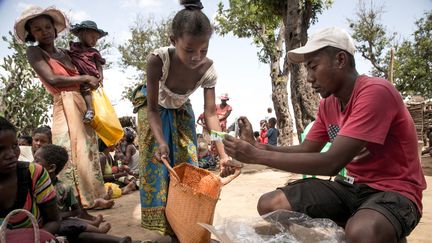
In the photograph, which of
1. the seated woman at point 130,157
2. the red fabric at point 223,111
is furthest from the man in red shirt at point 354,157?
the red fabric at point 223,111

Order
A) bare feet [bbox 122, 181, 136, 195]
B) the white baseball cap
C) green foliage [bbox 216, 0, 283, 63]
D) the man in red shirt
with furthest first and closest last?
green foliage [bbox 216, 0, 283, 63], bare feet [bbox 122, 181, 136, 195], the white baseball cap, the man in red shirt

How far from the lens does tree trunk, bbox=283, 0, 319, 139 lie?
590cm

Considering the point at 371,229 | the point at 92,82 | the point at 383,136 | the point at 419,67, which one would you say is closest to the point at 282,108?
the point at 92,82

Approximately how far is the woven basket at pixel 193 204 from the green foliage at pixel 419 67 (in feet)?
63.7

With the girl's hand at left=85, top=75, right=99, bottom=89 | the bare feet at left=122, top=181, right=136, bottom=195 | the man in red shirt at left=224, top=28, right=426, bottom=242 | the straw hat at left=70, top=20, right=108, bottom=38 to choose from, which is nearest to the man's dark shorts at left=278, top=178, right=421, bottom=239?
the man in red shirt at left=224, top=28, right=426, bottom=242

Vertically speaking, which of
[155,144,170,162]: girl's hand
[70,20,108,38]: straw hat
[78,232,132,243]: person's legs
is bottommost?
[78,232,132,243]: person's legs

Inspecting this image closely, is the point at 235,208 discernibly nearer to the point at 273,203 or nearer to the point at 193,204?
the point at 193,204

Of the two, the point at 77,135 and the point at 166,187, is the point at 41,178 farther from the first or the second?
the point at 77,135

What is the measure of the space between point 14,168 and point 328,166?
155cm

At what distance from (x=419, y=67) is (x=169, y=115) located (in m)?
19.6

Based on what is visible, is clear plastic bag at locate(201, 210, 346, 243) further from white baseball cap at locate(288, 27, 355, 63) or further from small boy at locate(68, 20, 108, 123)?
small boy at locate(68, 20, 108, 123)

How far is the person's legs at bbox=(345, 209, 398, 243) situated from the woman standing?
247 centimetres

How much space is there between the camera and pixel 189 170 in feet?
8.51

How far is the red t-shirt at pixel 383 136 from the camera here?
1718 millimetres
